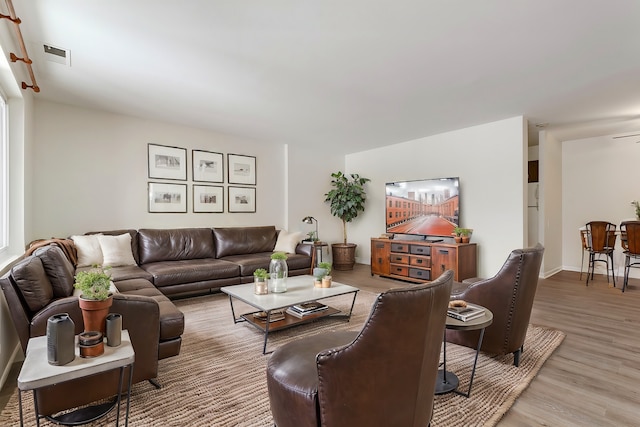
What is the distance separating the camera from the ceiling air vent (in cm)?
253

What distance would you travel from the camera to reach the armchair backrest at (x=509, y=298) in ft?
6.61

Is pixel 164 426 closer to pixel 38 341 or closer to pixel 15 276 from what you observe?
pixel 38 341

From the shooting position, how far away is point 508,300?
205cm

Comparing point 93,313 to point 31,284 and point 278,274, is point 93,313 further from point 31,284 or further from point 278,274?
point 278,274

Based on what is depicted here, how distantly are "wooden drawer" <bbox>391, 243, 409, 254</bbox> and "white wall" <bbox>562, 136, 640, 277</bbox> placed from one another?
350 cm

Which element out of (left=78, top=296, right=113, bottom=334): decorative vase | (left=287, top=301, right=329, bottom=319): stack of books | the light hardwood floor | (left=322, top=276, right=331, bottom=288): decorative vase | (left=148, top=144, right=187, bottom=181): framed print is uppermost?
(left=148, top=144, right=187, bottom=181): framed print

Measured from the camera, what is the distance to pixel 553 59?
269cm

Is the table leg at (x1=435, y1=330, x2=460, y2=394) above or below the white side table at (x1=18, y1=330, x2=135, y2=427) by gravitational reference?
below

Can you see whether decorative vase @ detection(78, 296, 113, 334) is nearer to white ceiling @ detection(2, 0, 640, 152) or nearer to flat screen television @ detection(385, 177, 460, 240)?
white ceiling @ detection(2, 0, 640, 152)

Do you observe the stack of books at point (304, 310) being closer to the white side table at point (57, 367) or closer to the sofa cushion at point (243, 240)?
the white side table at point (57, 367)

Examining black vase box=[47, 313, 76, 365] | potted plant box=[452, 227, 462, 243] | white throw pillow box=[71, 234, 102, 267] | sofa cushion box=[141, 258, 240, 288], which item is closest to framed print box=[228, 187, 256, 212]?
sofa cushion box=[141, 258, 240, 288]

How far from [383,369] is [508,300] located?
142 centimetres

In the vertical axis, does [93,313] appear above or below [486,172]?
below

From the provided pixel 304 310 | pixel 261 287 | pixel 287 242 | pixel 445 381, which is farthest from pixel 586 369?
pixel 287 242
